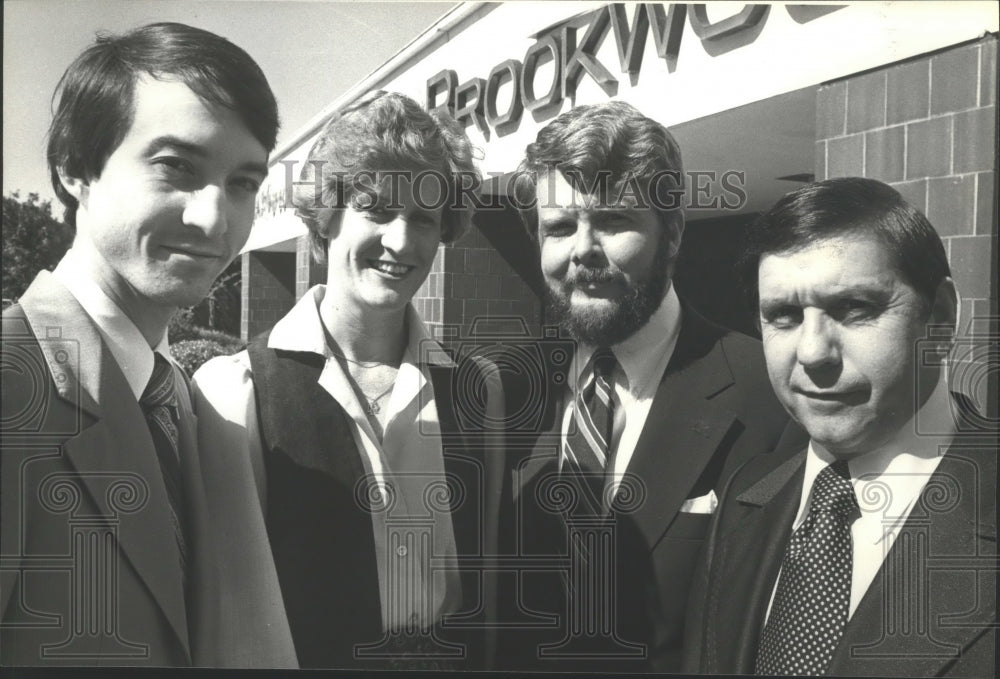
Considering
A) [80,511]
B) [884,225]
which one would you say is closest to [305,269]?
[80,511]

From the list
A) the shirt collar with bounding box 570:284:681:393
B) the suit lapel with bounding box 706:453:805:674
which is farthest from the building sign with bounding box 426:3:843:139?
the suit lapel with bounding box 706:453:805:674

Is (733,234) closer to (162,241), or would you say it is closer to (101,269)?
(162,241)

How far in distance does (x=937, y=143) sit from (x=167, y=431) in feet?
8.89

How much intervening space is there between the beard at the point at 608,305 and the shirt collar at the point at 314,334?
43 cm

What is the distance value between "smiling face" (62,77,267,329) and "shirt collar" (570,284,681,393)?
1206 millimetres

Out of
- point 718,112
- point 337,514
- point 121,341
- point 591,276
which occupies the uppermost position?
point 718,112

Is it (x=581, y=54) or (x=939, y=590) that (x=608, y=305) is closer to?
(x=581, y=54)

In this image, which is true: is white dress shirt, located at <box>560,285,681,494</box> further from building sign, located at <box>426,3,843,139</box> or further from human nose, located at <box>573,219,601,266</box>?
building sign, located at <box>426,3,843,139</box>

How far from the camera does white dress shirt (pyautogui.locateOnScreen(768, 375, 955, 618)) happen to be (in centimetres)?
343

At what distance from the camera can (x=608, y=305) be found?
11.3ft

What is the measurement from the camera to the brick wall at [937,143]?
3324 mm

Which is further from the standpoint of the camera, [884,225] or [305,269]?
[305,269]

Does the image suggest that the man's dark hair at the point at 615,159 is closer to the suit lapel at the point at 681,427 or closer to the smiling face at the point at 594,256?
the smiling face at the point at 594,256

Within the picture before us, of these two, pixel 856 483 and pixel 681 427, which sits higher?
pixel 681 427
